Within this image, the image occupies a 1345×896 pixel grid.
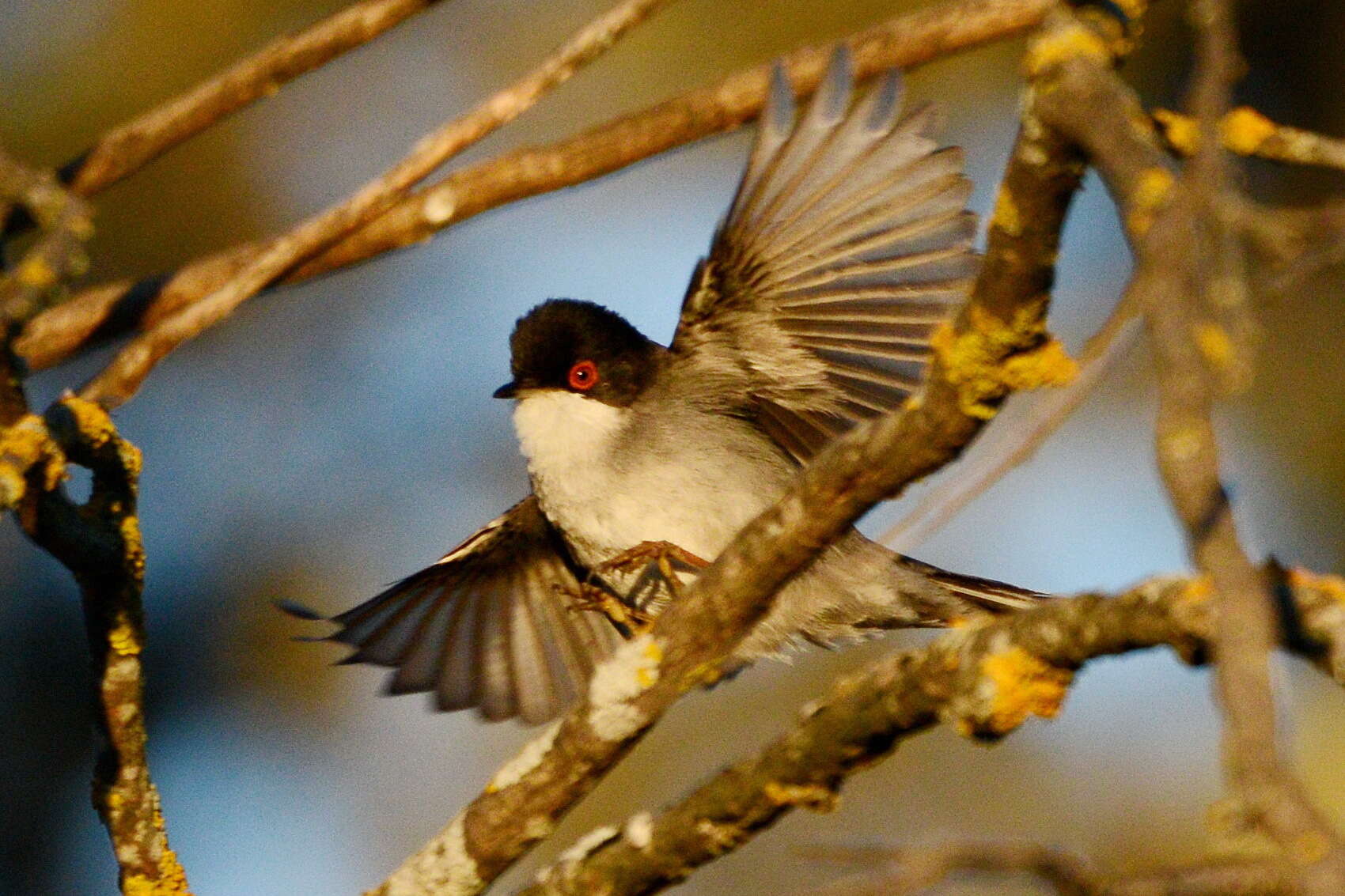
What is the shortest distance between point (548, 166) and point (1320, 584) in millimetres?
3097

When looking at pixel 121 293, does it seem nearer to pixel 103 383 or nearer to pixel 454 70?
pixel 103 383

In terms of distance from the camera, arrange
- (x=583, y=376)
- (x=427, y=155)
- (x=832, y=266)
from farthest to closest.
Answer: (x=583, y=376)
(x=832, y=266)
(x=427, y=155)

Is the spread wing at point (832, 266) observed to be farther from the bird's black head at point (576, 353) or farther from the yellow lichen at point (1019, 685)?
the yellow lichen at point (1019, 685)

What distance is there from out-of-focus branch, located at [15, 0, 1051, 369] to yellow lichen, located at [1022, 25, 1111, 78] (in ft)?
7.47

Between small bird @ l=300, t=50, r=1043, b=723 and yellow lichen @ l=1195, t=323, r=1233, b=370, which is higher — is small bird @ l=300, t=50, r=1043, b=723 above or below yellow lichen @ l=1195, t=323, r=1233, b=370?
above

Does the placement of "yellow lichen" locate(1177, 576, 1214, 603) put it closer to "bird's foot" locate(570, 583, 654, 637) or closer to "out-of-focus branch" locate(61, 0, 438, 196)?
"bird's foot" locate(570, 583, 654, 637)

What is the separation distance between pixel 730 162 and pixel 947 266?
3.55m

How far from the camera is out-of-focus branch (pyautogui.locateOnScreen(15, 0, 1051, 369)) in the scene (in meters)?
4.29

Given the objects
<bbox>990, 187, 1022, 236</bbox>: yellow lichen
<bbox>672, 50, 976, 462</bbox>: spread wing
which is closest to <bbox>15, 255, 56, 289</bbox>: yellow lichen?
<bbox>672, 50, 976, 462</bbox>: spread wing

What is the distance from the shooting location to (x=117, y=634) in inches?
128

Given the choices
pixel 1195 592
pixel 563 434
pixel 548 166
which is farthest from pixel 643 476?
pixel 1195 592

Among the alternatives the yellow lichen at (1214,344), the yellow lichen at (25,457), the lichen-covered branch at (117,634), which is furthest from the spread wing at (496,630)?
the yellow lichen at (1214,344)

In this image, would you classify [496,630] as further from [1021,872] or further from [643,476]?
[1021,872]

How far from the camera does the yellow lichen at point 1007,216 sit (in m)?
2.03
